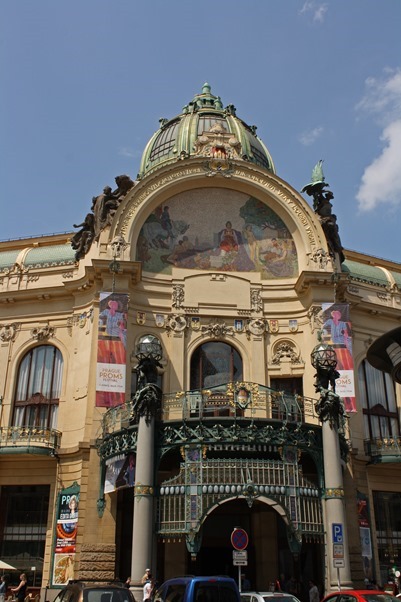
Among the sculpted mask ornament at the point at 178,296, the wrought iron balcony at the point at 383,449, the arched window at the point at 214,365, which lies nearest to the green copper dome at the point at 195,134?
the sculpted mask ornament at the point at 178,296

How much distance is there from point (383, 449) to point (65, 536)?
13.8m

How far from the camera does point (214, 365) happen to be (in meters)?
28.7

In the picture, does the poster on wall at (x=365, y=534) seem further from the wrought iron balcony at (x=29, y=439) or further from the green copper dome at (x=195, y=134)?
the green copper dome at (x=195, y=134)

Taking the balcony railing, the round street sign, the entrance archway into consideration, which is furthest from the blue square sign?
the entrance archway

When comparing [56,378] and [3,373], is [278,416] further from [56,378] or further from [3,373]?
[3,373]

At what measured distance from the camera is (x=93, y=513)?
24.4m

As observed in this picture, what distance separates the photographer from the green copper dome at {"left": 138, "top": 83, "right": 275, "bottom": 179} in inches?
1499

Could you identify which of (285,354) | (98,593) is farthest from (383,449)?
(98,593)

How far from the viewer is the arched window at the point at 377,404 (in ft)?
100

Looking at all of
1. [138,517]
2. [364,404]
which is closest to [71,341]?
[138,517]

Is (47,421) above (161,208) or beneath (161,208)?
beneath

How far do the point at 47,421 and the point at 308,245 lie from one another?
14135 millimetres

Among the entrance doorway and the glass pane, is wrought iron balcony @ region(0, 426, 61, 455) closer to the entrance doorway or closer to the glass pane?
the entrance doorway

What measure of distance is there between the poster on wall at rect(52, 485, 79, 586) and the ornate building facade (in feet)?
0.24
